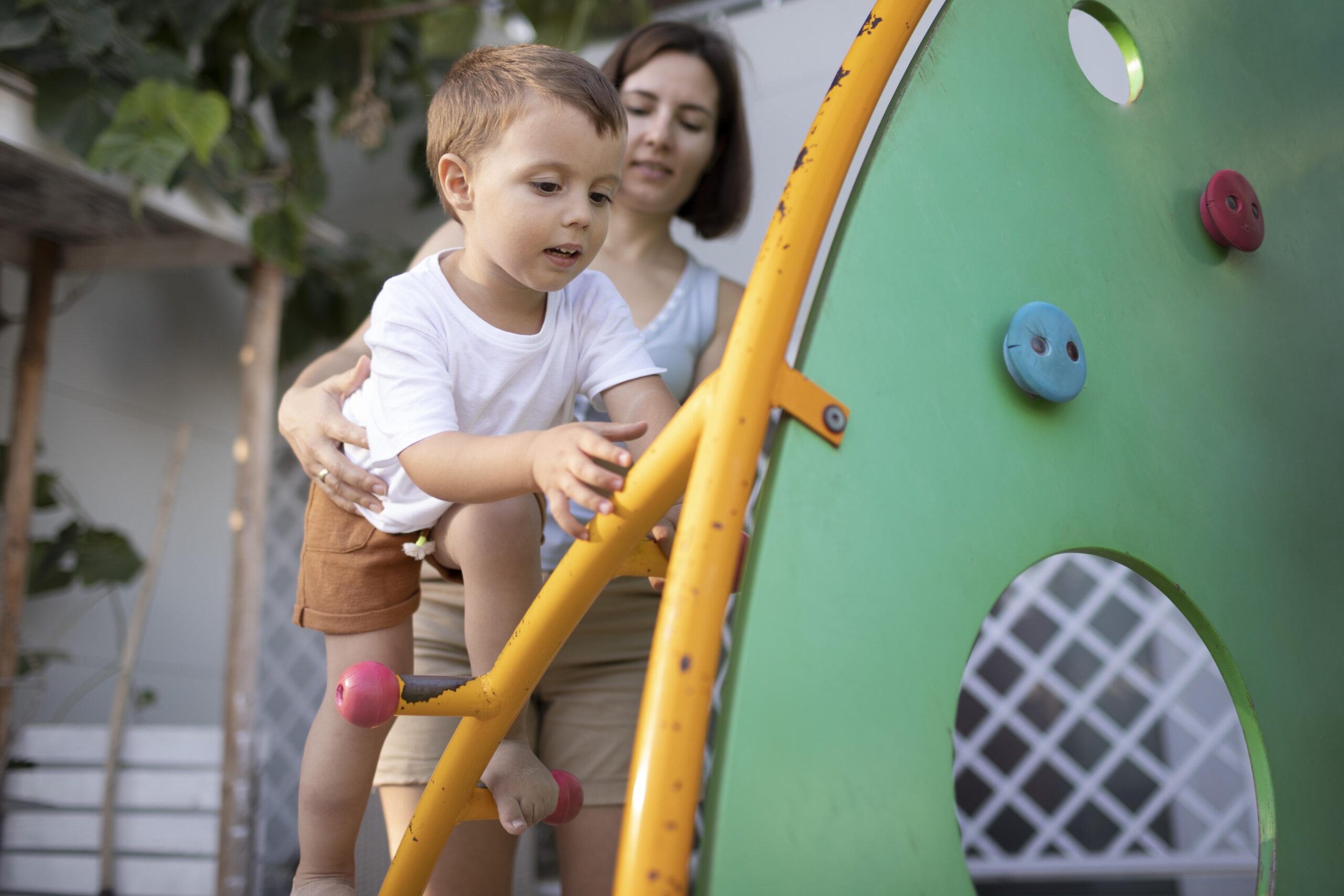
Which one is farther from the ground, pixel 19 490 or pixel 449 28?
pixel 449 28

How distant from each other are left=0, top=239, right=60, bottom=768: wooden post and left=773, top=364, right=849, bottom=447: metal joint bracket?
97.0 inches

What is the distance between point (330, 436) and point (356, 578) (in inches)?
5.2

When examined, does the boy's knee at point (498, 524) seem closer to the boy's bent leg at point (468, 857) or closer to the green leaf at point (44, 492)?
the boy's bent leg at point (468, 857)

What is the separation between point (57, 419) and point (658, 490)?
10.1 ft

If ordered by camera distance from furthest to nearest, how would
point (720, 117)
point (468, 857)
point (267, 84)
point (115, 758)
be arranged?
point (267, 84)
point (115, 758)
point (720, 117)
point (468, 857)

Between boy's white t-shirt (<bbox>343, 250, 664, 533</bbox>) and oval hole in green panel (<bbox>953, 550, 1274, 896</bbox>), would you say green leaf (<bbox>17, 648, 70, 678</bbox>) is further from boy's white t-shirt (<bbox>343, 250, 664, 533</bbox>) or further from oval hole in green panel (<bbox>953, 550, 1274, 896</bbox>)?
oval hole in green panel (<bbox>953, 550, 1274, 896</bbox>)

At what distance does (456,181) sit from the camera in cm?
86

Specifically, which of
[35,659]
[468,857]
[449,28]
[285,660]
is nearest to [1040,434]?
[468,857]

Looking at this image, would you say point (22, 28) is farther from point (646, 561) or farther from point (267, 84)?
point (646, 561)

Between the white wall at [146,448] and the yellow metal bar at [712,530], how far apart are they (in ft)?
9.15

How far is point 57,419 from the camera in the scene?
3.05 meters

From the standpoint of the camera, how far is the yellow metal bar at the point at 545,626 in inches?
23.7

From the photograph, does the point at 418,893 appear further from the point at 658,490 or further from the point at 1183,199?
the point at 1183,199

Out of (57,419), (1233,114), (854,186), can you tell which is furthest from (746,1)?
(854,186)
